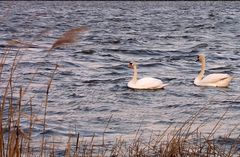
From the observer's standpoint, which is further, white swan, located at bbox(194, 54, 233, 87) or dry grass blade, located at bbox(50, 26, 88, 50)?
white swan, located at bbox(194, 54, 233, 87)

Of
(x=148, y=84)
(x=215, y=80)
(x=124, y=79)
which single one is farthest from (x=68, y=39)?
(x=124, y=79)

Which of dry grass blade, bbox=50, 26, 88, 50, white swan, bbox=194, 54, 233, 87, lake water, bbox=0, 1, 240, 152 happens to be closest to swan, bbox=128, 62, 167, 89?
lake water, bbox=0, 1, 240, 152

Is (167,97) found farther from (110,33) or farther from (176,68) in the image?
(110,33)

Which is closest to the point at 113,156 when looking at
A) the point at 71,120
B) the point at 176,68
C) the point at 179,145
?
the point at 179,145

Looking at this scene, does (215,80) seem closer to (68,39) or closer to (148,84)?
(148,84)

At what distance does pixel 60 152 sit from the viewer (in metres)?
8.11

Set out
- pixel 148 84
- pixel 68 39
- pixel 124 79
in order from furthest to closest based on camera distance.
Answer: pixel 124 79
pixel 148 84
pixel 68 39

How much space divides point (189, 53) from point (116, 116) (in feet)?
39.8

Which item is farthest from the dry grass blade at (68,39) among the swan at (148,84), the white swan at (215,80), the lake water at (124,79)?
the white swan at (215,80)

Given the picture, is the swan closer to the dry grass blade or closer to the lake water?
the lake water

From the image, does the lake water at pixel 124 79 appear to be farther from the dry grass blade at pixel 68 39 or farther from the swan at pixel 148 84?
the dry grass blade at pixel 68 39

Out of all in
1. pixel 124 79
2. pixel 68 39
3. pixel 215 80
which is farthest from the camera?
pixel 124 79

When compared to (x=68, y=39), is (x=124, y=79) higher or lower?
lower

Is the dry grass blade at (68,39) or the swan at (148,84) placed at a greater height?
the dry grass blade at (68,39)
